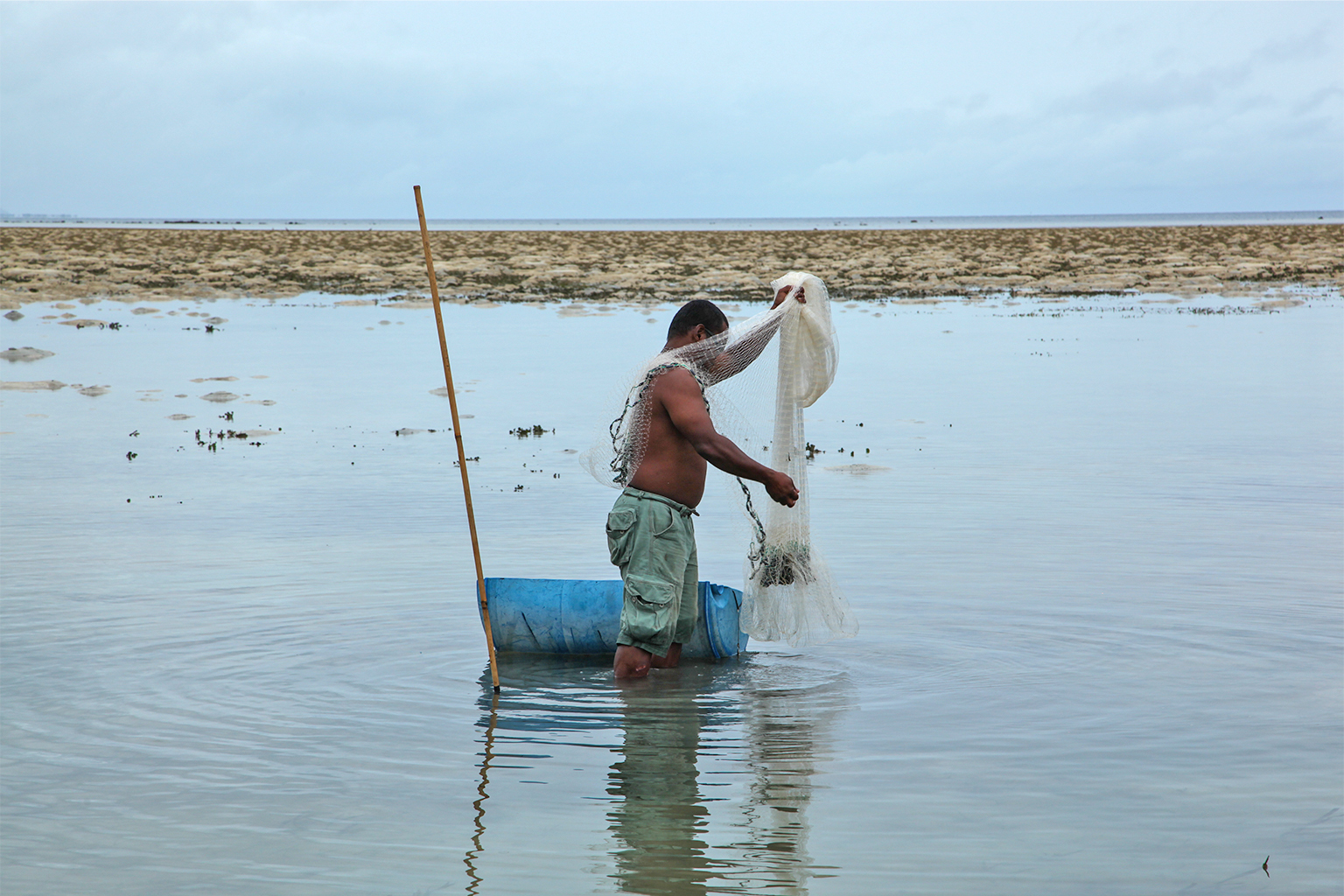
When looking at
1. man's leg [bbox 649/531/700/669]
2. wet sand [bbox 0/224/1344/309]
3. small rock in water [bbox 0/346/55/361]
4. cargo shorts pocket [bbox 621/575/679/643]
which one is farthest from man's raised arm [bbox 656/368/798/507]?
wet sand [bbox 0/224/1344/309]

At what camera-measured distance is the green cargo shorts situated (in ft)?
18.8

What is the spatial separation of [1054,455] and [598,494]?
12.9ft

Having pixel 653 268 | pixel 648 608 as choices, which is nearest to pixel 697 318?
pixel 648 608

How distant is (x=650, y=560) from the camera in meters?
5.74

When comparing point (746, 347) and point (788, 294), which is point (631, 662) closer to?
point (746, 347)

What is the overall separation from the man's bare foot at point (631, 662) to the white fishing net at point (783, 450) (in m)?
0.54

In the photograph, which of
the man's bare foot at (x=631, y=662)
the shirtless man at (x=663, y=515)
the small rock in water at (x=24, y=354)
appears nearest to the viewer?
the shirtless man at (x=663, y=515)

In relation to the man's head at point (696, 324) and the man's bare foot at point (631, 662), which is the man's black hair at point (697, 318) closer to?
the man's head at point (696, 324)

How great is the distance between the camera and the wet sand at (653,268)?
33.8 m

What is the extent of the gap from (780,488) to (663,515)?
55 cm

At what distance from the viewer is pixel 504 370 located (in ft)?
57.3

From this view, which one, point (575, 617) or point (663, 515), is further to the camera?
point (575, 617)

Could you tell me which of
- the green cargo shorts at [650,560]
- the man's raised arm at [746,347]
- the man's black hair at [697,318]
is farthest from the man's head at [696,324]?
the green cargo shorts at [650,560]

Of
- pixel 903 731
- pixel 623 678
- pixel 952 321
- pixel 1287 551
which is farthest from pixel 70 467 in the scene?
pixel 952 321
